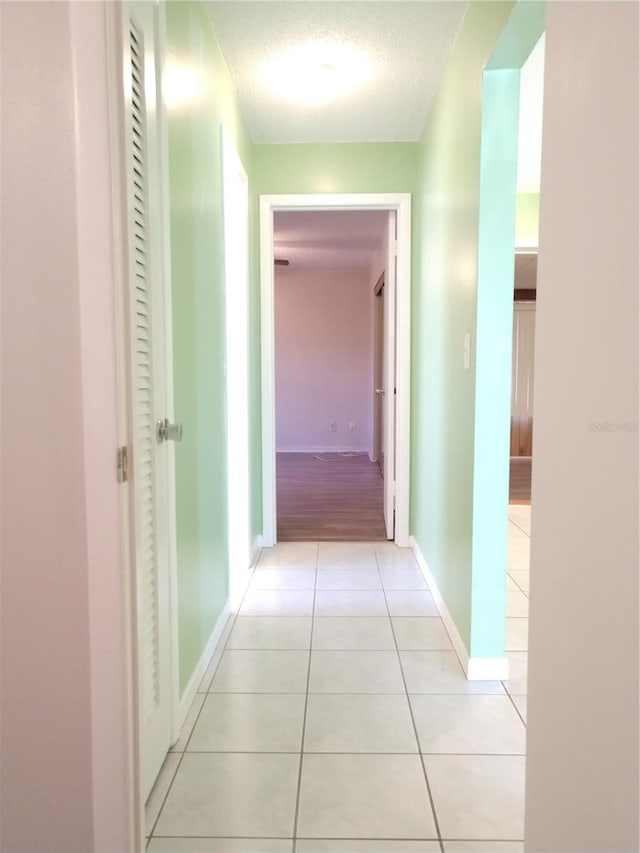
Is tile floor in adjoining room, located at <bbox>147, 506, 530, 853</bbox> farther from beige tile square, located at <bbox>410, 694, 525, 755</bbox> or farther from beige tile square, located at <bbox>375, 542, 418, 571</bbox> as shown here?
beige tile square, located at <bbox>375, 542, 418, 571</bbox>

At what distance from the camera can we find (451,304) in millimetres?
2541

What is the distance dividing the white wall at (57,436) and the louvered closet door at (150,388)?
0.45m

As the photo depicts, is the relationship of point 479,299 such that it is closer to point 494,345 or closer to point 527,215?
point 494,345

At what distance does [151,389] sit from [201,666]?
1126 millimetres

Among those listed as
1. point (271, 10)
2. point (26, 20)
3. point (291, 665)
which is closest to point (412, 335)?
point (271, 10)

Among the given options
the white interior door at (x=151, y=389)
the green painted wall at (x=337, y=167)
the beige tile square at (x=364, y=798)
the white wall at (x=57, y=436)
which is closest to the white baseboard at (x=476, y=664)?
the beige tile square at (x=364, y=798)

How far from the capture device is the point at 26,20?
0.89 m

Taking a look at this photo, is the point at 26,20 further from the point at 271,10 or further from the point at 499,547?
the point at 499,547

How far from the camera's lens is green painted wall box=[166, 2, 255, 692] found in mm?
1873

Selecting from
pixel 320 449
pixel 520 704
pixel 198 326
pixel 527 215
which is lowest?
pixel 520 704

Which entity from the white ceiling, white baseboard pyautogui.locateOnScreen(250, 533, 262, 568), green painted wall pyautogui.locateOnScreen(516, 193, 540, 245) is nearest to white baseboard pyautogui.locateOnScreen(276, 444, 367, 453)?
green painted wall pyautogui.locateOnScreen(516, 193, 540, 245)

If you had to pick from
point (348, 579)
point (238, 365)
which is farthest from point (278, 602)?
point (238, 365)

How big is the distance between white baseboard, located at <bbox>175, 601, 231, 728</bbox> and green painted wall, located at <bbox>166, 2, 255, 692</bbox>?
39 millimetres

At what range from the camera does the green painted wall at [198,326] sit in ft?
6.15
